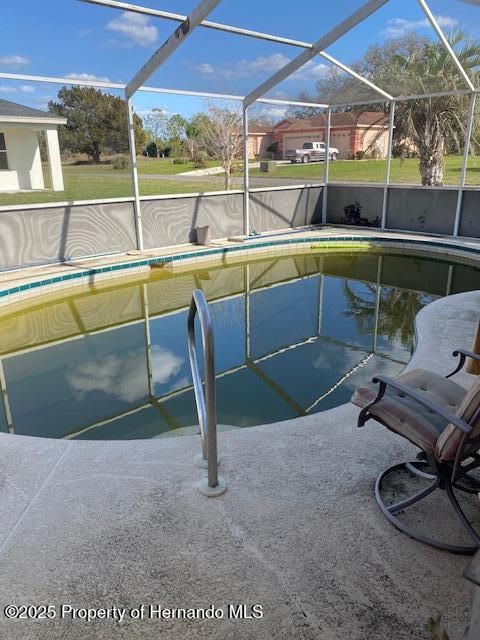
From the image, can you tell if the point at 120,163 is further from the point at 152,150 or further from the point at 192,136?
the point at 192,136

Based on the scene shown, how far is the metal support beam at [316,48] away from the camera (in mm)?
5906

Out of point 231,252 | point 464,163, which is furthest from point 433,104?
point 231,252

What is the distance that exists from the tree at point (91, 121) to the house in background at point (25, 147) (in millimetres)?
172

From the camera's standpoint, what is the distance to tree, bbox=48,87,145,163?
7004mm

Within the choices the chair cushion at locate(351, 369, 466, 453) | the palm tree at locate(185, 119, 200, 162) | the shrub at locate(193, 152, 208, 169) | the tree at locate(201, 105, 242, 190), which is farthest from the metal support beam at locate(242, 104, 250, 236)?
the chair cushion at locate(351, 369, 466, 453)

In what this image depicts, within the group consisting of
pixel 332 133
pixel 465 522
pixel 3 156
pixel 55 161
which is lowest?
pixel 465 522

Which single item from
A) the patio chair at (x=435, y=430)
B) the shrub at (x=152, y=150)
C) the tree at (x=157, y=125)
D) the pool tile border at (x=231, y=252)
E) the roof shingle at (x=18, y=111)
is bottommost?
the pool tile border at (x=231, y=252)

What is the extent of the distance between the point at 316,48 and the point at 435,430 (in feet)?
22.6

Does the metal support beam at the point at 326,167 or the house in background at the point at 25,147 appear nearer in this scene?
the house in background at the point at 25,147

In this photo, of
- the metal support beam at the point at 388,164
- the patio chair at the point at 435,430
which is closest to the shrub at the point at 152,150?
the metal support beam at the point at 388,164

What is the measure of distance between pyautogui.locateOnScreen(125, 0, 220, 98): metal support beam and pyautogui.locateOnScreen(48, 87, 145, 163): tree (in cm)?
46

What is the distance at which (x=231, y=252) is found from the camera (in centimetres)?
848

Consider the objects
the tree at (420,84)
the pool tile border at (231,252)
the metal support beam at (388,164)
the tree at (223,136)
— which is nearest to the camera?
the pool tile border at (231,252)

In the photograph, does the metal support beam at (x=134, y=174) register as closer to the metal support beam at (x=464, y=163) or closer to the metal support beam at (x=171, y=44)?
the metal support beam at (x=171, y=44)
